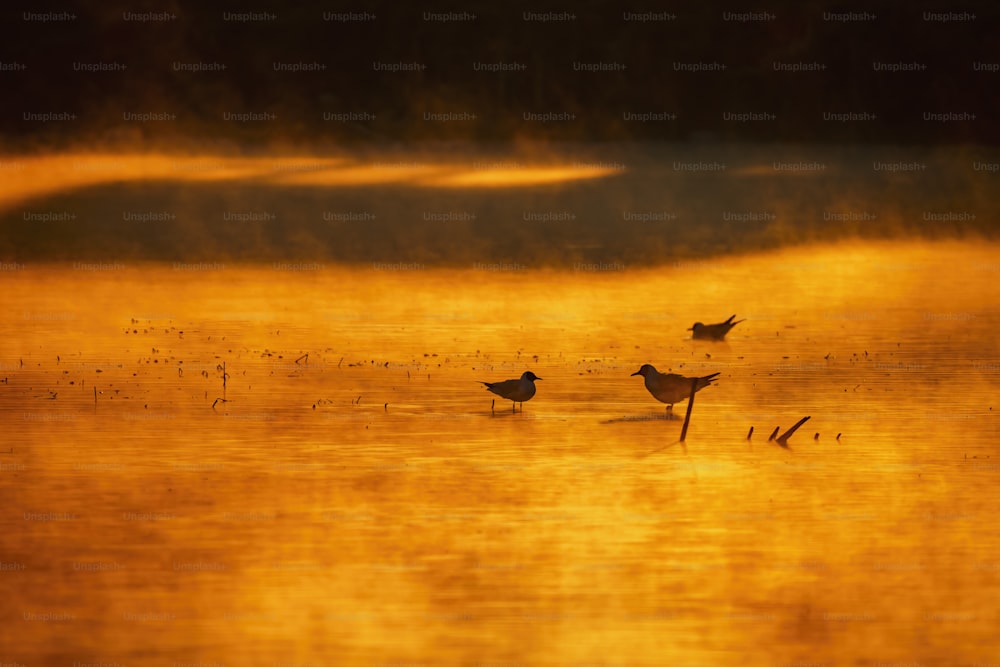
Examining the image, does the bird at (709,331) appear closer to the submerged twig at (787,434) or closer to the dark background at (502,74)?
the submerged twig at (787,434)

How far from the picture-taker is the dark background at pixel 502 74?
60.2 m

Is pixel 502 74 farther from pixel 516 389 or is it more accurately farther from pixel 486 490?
pixel 486 490

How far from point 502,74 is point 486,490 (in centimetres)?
5522

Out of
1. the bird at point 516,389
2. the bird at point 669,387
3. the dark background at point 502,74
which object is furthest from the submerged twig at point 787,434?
the dark background at point 502,74

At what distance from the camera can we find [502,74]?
212 feet

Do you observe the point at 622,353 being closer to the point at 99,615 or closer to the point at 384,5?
the point at 99,615

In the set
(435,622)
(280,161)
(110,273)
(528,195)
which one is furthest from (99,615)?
(280,161)

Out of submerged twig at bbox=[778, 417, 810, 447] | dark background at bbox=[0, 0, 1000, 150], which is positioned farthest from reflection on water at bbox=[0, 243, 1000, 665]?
dark background at bbox=[0, 0, 1000, 150]

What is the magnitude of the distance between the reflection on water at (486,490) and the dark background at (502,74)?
41.8 metres

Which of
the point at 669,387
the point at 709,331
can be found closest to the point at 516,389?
the point at 669,387

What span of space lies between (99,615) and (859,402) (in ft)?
22.6

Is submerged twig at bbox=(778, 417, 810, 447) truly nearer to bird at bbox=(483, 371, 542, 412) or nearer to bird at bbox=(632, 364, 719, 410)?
bird at bbox=(632, 364, 719, 410)

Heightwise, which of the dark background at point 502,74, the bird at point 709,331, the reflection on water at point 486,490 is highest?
→ the dark background at point 502,74

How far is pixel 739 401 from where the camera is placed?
44.2 ft
